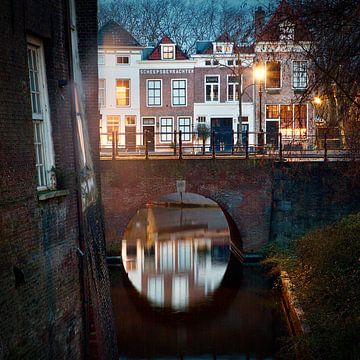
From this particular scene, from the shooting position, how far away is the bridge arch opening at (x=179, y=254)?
17500mm

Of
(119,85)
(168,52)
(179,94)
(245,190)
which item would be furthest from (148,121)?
(245,190)

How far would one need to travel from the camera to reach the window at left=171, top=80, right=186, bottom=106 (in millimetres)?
32344

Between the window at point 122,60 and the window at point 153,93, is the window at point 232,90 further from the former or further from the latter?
the window at point 122,60

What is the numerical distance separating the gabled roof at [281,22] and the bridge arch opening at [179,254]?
8087 millimetres

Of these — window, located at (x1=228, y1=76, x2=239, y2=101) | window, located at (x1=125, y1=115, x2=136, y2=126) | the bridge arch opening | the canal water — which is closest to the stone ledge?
the canal water

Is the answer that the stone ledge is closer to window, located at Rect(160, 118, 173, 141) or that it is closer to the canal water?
the canal water

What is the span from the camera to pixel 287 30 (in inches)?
412

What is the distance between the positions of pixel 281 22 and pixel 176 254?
535 inches

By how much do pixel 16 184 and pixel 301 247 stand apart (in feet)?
34.0

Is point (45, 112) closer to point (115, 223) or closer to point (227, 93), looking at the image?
point (115, 223)

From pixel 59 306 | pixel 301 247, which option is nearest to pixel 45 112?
pixel 59 306

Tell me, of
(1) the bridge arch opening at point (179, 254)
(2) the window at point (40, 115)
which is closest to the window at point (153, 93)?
(1) the bridge arch opening at point (179, 254)

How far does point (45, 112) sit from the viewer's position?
7.14 meters

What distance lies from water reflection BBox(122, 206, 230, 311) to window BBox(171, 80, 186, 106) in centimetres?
564
